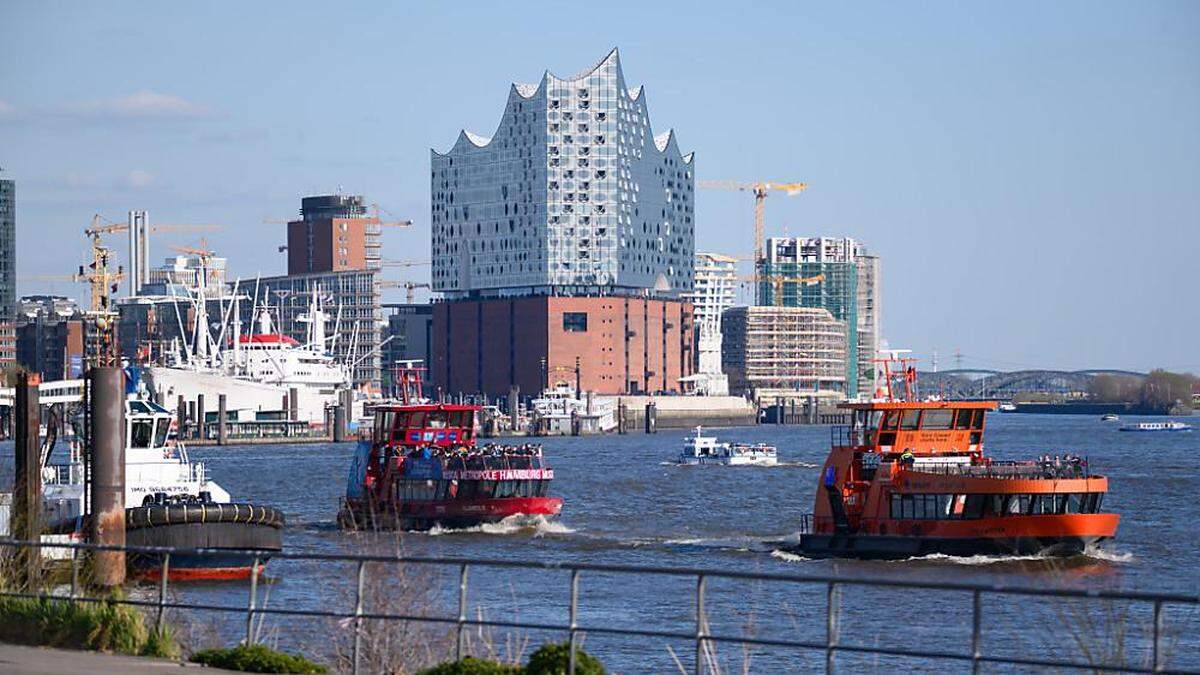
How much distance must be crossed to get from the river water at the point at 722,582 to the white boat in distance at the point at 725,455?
21.3 m

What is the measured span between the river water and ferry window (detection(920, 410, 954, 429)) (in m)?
5.39

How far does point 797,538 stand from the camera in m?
63.6

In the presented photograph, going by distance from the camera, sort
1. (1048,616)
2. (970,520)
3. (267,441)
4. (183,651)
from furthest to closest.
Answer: (267,441), (970,520), (1048,616), (183,651)

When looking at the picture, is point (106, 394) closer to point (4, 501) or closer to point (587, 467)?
point (4, 501)

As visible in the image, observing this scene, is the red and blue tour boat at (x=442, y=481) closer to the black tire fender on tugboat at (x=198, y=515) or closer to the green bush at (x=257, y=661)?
the black tire fender on tugboat at (x=198, y=515)

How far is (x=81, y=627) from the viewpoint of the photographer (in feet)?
80.0

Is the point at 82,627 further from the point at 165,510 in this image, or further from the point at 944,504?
the point at 944,504

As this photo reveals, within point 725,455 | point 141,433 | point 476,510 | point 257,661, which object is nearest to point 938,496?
point 141,433

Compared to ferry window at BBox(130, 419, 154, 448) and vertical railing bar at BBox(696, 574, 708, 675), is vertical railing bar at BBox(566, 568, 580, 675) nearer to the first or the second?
vertical railing bar at BBox(696, 574, 708, 675)

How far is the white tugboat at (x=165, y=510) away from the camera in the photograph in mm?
48094

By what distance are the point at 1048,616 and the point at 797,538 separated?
22320mm

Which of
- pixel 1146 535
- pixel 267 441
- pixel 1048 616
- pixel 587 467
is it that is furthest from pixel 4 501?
pixel 267 441

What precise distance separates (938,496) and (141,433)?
20.8 meters

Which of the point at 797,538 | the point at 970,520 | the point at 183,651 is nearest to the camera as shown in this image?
the point at 183,651
